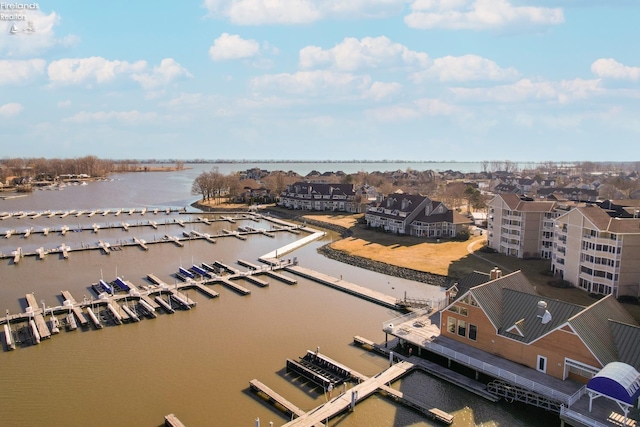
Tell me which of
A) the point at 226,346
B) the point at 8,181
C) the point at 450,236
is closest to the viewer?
the point at 226,346

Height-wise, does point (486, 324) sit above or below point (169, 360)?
above

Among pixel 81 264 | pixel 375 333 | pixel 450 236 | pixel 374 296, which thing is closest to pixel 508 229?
pixel 450 236

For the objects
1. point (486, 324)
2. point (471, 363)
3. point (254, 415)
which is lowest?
point (254, 415)

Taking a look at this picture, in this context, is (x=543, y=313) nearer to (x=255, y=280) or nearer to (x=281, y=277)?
(x=281, y=277)

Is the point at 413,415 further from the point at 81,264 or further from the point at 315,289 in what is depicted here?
the point at 81,264

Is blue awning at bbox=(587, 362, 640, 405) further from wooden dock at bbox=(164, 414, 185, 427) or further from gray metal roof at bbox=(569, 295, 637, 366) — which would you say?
wooden dock at bbox=(164, 414, 185, 427)

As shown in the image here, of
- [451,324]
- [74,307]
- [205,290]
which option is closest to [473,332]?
[451,324]
